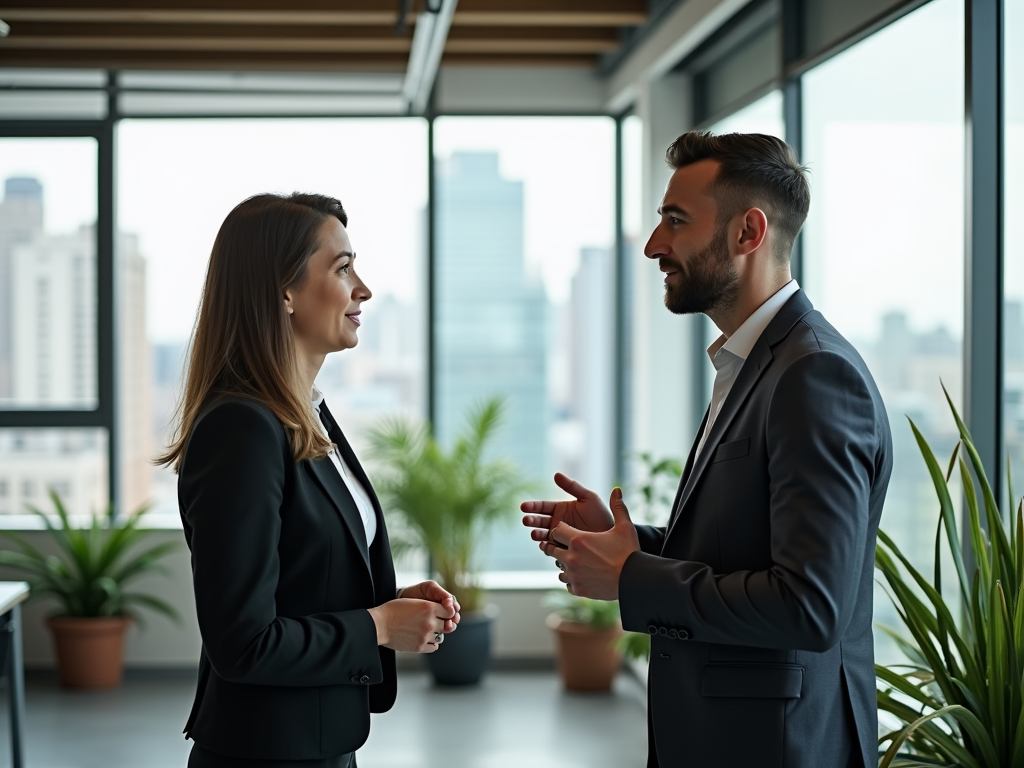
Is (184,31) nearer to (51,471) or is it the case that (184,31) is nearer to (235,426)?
(51,471)

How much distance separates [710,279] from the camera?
6.12 feet

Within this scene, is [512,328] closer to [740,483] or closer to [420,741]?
[420,741]

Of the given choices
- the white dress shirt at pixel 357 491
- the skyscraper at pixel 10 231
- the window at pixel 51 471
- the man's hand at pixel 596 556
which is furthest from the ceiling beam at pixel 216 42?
the man's hand at pixel 596 556

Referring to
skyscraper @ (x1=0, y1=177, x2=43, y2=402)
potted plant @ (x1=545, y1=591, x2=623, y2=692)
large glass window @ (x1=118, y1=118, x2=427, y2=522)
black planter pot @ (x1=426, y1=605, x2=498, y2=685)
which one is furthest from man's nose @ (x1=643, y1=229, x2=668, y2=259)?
skyscraper @ (x1=0, y1=177, x2=43, y2=402)

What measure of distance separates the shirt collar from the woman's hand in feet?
2.33

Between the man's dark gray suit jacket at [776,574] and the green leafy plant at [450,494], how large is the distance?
3.56 metres

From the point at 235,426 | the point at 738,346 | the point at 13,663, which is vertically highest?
the point at 738,346

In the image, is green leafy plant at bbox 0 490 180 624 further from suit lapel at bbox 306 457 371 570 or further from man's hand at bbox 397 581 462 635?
suit lapel at bbox 306 457 371 570

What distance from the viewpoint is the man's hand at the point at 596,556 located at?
1.75m

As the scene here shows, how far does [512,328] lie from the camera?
614cm

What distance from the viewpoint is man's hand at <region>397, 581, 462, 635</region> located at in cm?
188

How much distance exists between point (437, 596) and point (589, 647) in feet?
11.5

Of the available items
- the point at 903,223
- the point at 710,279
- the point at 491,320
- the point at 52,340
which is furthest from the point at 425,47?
the point at 52,340

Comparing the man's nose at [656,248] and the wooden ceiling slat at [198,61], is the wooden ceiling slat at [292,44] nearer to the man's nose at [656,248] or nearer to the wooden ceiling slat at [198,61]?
the wooden ceiling slat at [198,61]
